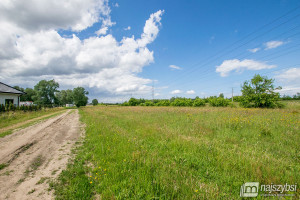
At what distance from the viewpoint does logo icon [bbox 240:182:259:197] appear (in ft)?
7.95

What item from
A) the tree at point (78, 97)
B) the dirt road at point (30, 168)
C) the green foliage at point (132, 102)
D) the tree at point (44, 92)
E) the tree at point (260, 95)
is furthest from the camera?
the green foliage at point (132, 102)

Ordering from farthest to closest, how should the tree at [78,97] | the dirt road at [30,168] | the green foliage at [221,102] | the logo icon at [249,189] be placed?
the tree at [78,97] → the green foliage at [221,102] → the dirt road at [30,168] → the logo icon at [249,189]

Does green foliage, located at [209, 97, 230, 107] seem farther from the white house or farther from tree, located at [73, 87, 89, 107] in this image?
tree, located at [73, 87, 89, 107]

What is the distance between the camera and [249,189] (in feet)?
8.39

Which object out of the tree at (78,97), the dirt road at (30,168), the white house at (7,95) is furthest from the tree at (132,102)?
the dirt road at (30,168)

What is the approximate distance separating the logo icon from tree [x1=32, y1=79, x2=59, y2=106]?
70.2m

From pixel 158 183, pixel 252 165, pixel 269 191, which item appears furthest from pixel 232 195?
pixel 158 183

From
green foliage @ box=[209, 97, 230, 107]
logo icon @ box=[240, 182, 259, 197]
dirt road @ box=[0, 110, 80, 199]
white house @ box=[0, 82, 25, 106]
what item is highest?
white house @ box=[0, 82, 25, 106]

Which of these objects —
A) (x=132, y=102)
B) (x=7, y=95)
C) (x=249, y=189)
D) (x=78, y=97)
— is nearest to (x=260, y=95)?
(x=249, y=189)

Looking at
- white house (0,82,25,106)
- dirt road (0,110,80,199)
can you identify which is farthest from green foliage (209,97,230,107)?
white house (0,82,25,106)

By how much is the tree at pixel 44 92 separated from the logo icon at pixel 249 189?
70.2m

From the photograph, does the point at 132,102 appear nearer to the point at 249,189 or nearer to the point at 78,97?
the point at 78,97

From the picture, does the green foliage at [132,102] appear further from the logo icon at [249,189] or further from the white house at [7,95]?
the logo icon at [249,189]

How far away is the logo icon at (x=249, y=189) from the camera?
242 centimetres
